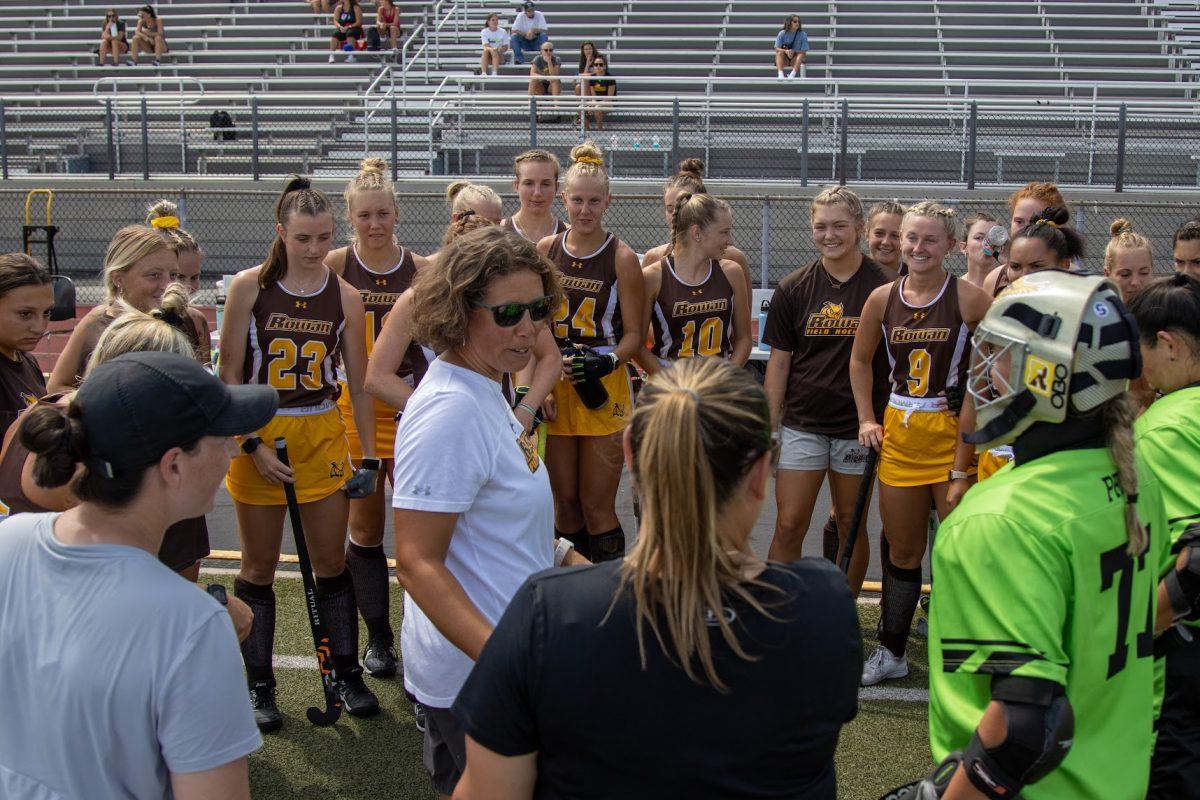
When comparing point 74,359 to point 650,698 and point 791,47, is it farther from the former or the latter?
point 791,47

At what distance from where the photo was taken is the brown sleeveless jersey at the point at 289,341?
457cm

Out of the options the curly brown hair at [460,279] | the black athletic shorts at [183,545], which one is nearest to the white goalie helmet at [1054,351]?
the curly brown hair at [460,279]

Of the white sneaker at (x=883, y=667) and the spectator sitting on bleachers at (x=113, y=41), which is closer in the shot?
the white sneaker at (x=883, y=667)

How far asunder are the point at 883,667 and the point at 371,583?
2.28 metres

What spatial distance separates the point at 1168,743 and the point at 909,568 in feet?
6.77

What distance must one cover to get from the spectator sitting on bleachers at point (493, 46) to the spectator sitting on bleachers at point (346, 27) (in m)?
2.51

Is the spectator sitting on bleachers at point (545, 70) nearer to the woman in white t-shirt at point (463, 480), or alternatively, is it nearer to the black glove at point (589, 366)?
the black glove at point (589, 366)

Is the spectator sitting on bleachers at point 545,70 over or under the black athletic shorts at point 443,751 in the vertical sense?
over

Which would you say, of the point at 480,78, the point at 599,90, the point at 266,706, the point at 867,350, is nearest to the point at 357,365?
the point at 266,706

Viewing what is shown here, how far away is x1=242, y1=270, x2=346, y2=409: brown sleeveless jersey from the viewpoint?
15.0ft

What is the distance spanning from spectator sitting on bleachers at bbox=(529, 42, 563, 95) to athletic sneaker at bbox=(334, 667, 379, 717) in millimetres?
15244

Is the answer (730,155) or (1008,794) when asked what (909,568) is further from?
(730,155)

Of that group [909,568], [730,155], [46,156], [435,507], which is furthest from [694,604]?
[46,156]

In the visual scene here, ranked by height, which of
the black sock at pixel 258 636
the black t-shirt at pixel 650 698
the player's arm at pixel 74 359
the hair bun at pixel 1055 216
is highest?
the hair bun at pixel 1055 216
